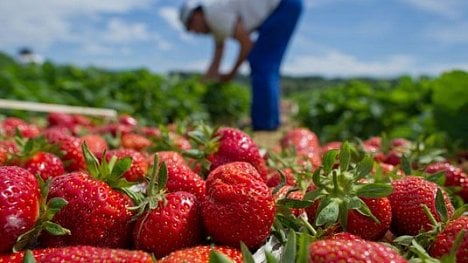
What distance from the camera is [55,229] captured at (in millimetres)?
1370

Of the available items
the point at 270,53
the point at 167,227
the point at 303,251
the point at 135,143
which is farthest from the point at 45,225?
the point at 270,53

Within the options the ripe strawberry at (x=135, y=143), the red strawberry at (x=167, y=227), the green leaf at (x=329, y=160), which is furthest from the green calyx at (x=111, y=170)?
the ripe strawberry at (x=135, y=143)

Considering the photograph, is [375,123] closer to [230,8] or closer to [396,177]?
[230,8]

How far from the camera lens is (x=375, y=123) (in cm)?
989

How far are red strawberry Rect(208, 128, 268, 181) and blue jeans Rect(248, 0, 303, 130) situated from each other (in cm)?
662

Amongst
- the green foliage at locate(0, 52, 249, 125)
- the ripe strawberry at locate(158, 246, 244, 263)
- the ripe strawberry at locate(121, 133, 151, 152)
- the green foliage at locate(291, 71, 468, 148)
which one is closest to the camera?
the ripe strawberry at locate(158, 246, 244, 263)

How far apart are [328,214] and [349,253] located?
29 cm

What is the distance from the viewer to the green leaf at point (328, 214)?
56.6 inches

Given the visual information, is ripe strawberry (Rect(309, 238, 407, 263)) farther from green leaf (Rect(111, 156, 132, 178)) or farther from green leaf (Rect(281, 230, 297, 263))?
green leaf (Rect(111, 156, 132, 178))

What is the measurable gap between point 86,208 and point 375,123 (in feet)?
29.2

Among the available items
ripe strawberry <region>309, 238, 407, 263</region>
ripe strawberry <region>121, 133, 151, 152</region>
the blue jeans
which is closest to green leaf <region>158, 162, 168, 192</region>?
ripe strawberry <region>309, 238, 407, 263</region>

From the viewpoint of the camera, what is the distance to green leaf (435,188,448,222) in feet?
4.90

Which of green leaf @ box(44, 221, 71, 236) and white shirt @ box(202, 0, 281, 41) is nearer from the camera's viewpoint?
green leaf @ box(44, 221, 71, 236)

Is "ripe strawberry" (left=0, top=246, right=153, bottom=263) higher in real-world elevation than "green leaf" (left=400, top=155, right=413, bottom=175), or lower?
higher
